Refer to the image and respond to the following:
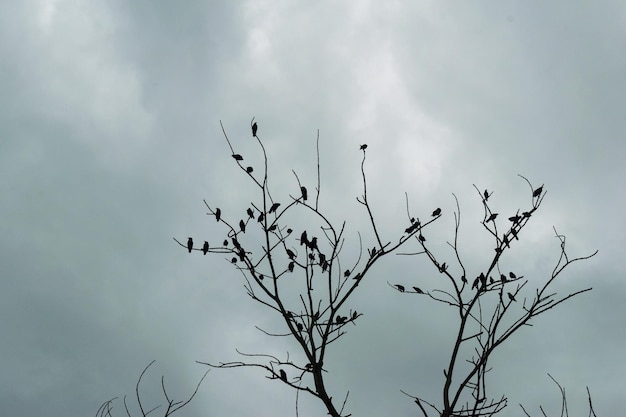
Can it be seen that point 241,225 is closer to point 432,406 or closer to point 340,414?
point 340,414

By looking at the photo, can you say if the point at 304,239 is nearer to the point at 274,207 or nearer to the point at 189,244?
the point at 274,207

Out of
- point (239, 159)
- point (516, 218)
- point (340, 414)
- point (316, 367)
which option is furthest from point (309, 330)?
point (516, 218)

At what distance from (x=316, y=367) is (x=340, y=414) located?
0.55 metres

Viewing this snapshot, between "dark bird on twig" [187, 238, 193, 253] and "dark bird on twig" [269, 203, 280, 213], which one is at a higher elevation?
"dark bird on twig" [269, 203, 280, 213]

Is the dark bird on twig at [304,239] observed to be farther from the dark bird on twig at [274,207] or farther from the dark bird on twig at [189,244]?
the dark bird on twig at [189,244]

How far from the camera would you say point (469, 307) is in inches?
237

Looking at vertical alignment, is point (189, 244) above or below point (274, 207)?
below

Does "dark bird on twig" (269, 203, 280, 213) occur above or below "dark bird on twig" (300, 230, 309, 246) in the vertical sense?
above

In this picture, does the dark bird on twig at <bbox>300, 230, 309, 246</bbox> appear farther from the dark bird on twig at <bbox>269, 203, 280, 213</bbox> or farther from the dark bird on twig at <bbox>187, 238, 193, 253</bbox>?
the dark bird on twig at <bbox>187, 238, 193, 253</bbox>

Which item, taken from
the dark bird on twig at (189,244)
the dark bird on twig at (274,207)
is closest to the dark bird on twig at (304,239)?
the dark bird on twig at (274,207)

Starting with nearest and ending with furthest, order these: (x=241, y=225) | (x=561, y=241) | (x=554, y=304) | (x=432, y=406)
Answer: (x=432, y=406) < (x=554, y=304) < (x=561, y=241) < (x=241, y=225)

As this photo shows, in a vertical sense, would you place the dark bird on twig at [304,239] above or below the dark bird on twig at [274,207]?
below

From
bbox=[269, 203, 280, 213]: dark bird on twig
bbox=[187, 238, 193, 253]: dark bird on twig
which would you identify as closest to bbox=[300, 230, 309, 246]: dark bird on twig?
bbox=[269, 203, 280, 213]: dark bird on twig

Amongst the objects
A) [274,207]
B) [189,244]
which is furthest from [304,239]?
[189,244]
